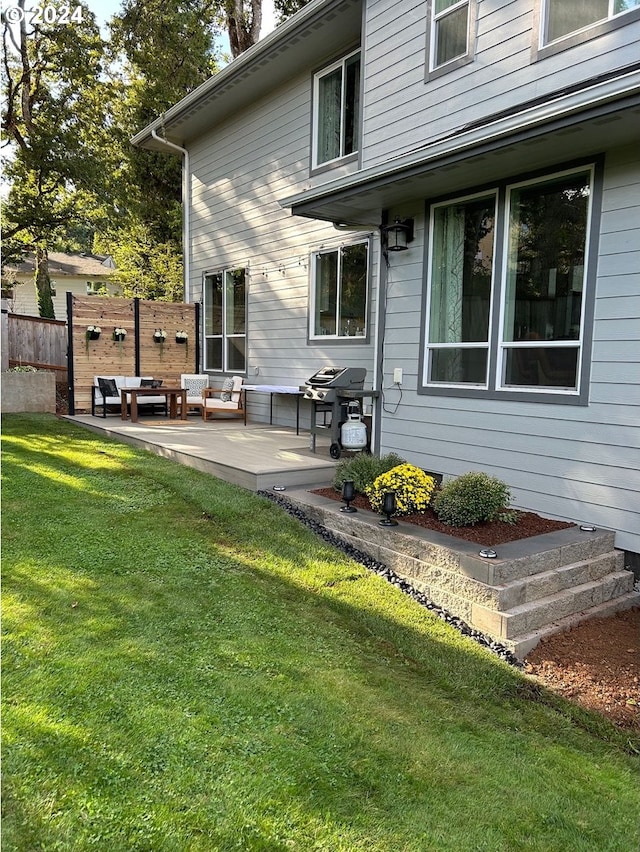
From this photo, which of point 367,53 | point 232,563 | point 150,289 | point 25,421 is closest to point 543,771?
point 232,563

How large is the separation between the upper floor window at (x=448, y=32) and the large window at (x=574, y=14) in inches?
32.3

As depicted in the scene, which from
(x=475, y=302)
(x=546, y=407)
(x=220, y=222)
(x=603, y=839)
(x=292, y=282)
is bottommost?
(x=603, y=839)

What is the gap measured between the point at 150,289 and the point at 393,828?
21.0 m

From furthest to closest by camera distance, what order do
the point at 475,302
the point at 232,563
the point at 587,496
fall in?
the point at 475,302, the point at 587,496, the point at 232,563

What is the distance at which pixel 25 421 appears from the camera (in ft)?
29.2

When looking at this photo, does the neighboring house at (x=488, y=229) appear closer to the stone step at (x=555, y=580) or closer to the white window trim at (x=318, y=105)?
the white window trim at (x=318, y=105)

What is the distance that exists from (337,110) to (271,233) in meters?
2.09

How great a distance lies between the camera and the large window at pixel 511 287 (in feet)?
14.6

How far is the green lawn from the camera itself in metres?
1.83

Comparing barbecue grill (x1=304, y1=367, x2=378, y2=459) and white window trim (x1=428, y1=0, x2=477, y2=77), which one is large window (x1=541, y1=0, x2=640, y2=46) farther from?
barbecue grill (x1=304, y1=367, x2=378, y2=459)

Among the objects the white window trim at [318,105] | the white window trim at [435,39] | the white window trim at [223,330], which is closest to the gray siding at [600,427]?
the white window trim at [435,39]

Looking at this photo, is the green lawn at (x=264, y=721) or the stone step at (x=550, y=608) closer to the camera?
the green lawn at (x=264, y=721)

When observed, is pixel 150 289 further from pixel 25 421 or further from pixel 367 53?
pixel 367 53

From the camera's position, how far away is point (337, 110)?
7984 millimetres
